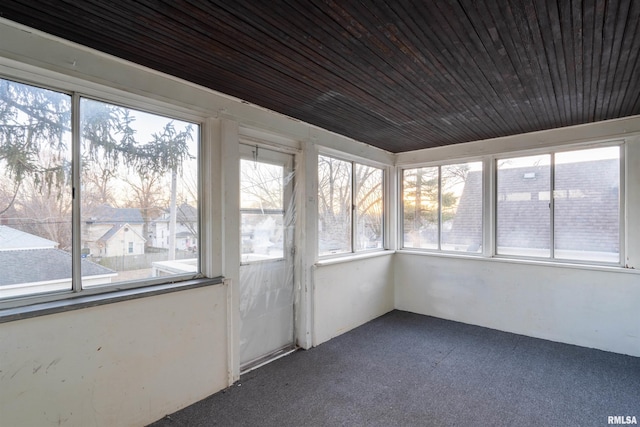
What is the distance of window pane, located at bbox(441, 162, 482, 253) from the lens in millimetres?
4348

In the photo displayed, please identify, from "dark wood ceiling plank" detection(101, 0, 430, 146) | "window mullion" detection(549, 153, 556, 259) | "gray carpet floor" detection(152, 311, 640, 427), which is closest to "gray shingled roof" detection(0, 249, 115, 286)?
"gray carpet floor" detection(152, 311, 640, 427)

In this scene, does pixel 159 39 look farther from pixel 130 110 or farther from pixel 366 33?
pixel 366 33

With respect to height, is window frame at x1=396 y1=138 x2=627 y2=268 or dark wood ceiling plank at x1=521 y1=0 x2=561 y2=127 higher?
dark wood ceiling plank at x1=521 y1=0 x2=561 y2=127

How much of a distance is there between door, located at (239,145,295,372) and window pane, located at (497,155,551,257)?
2758mm

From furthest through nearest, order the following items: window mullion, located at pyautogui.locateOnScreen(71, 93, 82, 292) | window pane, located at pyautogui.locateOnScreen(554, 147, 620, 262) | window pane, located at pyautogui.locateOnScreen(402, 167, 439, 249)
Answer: window pane, located at pyautogui.locateOnScreen(402, 167, 439, 249) < window pane, located at pyautogui.locateOnScreen(554, 147, 620, 262) < window mullion, located at pyautogui.locateOnScreen(71, 93, 82, 292)

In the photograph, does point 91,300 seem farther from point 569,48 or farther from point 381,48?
point 569,48

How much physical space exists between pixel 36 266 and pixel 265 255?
176 centimetres

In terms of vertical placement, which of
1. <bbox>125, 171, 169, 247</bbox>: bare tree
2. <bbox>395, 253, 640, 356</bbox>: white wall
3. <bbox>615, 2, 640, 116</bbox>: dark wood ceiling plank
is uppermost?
<bbox>615, 2, 640, 116</bbox>: dark wood ceiling plank

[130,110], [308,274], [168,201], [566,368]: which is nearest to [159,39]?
[130,110]

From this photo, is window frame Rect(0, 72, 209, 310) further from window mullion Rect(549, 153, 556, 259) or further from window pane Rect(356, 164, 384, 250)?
window mullion Rect(549, 153, 556, 259)

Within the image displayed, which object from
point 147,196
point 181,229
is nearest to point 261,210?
point 181,229

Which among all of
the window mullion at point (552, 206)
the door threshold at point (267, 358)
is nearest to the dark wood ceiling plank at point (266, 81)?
the window mullion at point (552, 206)

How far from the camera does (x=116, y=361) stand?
209 centimetres

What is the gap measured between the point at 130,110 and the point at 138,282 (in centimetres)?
122
